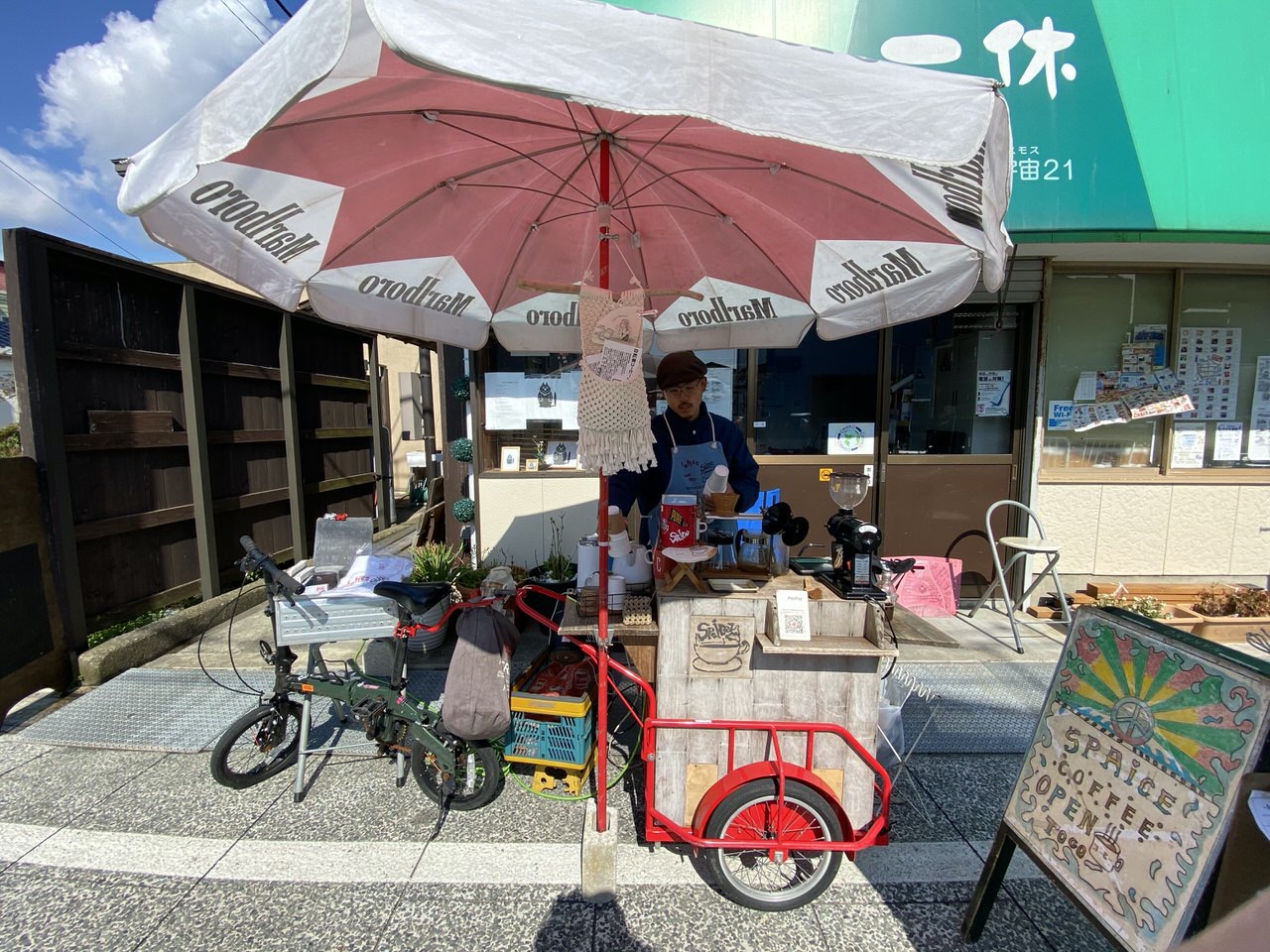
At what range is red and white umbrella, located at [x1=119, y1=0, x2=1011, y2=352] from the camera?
1.30m

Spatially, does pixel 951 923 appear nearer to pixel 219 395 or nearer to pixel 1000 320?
pixel 1000 320

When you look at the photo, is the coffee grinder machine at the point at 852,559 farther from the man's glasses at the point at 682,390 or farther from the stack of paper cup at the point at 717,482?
the man's glasses at the point at 682,390

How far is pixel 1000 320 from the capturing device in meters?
5.04

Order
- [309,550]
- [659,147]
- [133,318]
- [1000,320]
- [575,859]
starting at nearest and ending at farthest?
[659,147] < [575,859] < [133,318] < [1000,320] < [309,550]

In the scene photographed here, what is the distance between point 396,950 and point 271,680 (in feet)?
8.55

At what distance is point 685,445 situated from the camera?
3.15 metres

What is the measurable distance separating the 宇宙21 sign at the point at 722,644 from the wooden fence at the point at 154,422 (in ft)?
14.7

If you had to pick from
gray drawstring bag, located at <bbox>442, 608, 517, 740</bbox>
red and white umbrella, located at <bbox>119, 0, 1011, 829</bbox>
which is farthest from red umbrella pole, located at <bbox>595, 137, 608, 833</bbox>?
gray drawstring bag, located at <bbox>442, 608, 517, 740</bbox>

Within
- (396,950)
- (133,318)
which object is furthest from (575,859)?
(133,318)

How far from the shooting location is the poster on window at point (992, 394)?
5324mm

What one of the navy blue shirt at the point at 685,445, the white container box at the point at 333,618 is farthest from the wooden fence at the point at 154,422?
the navy blue shirt at the point at 685,445

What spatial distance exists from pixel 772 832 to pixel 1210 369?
6.42 metres

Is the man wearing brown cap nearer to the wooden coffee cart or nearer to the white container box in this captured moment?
the wooden coffee cart

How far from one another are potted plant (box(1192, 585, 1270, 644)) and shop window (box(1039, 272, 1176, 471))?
1.68m
